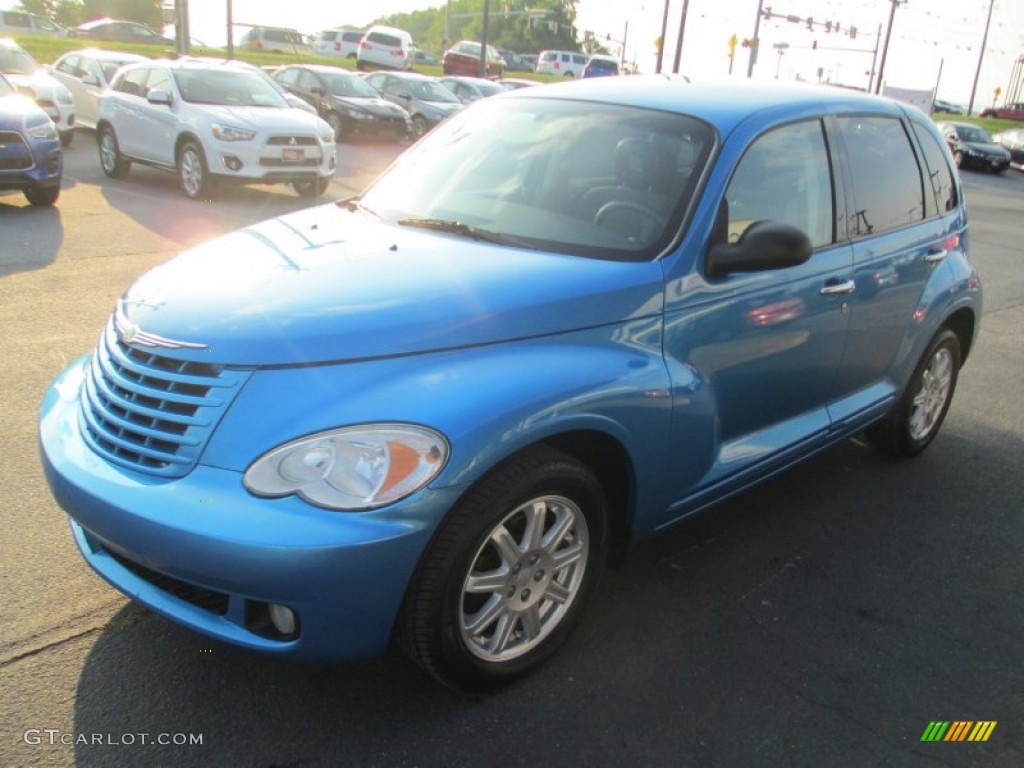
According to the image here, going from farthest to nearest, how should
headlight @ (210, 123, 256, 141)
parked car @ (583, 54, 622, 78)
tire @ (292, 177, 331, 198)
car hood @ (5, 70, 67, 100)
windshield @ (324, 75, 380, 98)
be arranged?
parked car @ (583, 54, 622, 78) < windshield @ (324, 75, 380, 98) < car hood @ (5, 70, 67, 100) < tire @ (292, 177, 331, 198) < headlight @ (210, 123, 256, 141)

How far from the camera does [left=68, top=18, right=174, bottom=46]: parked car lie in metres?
44.5

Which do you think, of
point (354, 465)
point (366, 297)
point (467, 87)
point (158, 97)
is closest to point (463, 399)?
point (354, 465)

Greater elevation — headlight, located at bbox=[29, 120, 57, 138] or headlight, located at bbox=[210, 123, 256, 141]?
headlight, located at bbox=[29, 120, 57, 138]

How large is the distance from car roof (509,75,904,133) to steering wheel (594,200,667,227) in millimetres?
470

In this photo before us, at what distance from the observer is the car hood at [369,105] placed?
2048 cm

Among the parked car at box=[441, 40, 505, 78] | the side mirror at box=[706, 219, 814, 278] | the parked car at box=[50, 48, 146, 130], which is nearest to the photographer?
the side mirror at box=[706, 219, 814, 278]

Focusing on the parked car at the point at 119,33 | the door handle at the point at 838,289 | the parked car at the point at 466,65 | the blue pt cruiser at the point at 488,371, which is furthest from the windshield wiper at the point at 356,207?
the parked car at the point at 119,33

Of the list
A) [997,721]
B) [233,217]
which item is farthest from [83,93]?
[997,721]

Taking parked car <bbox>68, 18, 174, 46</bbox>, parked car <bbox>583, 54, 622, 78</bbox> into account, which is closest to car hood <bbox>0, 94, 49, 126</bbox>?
parked car <bbox>68, 18, 174, 46</bbox>

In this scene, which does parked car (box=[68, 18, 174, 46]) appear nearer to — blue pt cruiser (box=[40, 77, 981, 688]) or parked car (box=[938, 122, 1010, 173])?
parked car (box=[938, 122, 1010, 173])

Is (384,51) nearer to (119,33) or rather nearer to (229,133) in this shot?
(119,33)

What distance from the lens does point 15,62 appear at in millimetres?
14773

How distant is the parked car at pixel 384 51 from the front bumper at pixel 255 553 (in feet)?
133

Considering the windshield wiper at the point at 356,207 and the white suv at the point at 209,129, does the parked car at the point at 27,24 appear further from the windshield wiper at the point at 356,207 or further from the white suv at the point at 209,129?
the windshield wiper at the point at 356,207
